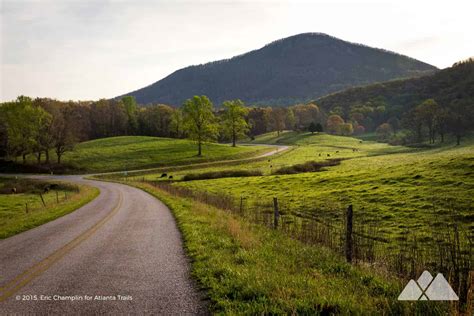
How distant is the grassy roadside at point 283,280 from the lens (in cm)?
738

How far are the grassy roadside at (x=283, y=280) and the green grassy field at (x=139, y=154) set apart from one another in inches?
2842

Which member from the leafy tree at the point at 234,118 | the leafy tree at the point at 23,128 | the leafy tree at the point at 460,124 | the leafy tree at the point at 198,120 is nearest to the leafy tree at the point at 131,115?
the leafy tree at the point at 234,118

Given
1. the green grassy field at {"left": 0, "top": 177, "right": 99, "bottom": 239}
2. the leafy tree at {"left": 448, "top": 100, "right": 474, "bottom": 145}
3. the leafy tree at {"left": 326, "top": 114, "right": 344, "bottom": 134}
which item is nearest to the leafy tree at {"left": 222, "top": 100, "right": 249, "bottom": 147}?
the green grassy field at {"left": 0, "top": 177, "right": 99, "bottom": 239}

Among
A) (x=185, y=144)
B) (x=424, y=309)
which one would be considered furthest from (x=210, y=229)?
(x=185, y=144)

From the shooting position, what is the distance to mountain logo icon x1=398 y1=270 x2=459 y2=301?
749cm

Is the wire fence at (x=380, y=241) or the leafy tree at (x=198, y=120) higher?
the leafy tree at (x=198, y=120)

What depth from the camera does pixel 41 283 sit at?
997cm

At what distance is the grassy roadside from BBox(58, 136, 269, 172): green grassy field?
72.2 metres

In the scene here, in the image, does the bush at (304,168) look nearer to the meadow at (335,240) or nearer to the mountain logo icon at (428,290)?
the meadow at (335,240)

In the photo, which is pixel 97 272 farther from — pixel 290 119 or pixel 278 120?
pixel 290 119

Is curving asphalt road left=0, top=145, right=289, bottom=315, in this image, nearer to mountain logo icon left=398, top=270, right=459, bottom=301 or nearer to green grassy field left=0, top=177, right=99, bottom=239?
green grassy field left=0, top=177, right=99, bottom=239

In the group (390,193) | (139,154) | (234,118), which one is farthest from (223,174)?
(234,118)

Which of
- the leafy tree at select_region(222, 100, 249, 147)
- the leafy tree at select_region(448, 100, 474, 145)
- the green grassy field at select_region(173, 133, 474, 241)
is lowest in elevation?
the green grassy field at select_region(173, 133, 474, 241)

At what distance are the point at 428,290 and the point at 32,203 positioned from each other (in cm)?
4585
